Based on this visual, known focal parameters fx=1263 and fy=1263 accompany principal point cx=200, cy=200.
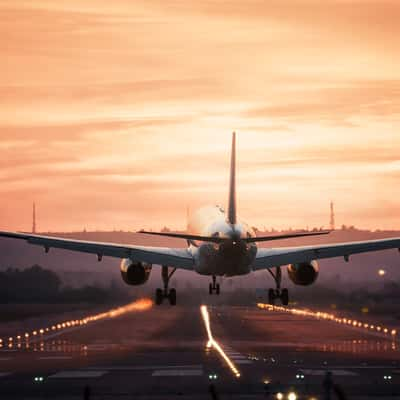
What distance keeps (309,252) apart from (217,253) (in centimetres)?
1115

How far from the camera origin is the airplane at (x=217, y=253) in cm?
8230

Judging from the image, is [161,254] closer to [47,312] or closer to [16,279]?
[47,312]

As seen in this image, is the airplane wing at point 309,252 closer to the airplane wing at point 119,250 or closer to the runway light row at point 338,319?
the airplane wing at point 119,250

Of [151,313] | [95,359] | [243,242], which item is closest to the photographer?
[95,359]

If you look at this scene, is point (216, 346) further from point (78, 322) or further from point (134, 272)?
point (78, 322)

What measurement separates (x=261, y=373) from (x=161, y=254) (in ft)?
89.1

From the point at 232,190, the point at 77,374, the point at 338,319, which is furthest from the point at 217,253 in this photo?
the point at 338,319

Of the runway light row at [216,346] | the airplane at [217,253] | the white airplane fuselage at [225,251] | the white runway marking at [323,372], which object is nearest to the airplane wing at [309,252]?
the airplane at [217,253]

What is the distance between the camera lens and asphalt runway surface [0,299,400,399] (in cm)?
5531

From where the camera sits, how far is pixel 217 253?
269 feet

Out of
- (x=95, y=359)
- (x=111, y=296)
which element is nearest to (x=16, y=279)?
(x=111, y=296)

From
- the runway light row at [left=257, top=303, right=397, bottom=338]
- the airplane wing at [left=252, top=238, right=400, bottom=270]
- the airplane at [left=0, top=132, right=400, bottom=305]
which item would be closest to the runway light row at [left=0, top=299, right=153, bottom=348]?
the airplane at [left=0, top=132, right=400, bottom=305]

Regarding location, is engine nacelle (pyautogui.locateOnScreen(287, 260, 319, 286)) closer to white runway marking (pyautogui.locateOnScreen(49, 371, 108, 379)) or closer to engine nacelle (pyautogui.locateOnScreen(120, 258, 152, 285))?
engine nacelle (pyautogui.locateOnScreen(120, 258, 152, 285))

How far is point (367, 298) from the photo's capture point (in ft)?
488
